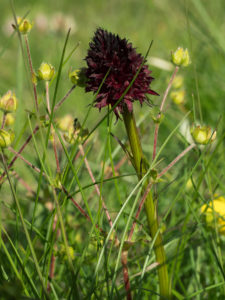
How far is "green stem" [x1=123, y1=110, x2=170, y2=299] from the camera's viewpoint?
0.57 m

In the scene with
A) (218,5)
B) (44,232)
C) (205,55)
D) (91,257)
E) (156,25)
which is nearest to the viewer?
(91,257)

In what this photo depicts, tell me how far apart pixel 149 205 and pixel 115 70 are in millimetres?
196

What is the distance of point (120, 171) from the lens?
3.50 feet

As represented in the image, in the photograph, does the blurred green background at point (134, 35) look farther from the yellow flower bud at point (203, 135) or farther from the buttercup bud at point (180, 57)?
the yellow flower bud at point (203, 135)

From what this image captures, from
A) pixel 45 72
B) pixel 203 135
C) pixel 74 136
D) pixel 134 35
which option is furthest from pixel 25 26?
pixel 134 35

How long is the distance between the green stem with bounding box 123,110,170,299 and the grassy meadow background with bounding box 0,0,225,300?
2cm

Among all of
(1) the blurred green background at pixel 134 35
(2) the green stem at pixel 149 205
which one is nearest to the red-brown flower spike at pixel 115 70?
(2) the green stem at pixel 149 205

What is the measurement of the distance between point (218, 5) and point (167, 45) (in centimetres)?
31

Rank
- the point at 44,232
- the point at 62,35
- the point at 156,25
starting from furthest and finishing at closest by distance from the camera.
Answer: the point at 156,25
the point at 62,35
the point at 44,232

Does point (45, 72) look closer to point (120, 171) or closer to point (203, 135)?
point (203, 135)

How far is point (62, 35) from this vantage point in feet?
7.11

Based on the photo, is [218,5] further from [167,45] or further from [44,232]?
[44,232]

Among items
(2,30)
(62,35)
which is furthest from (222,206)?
(2,30)

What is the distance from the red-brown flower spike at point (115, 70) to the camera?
0.55 metres
